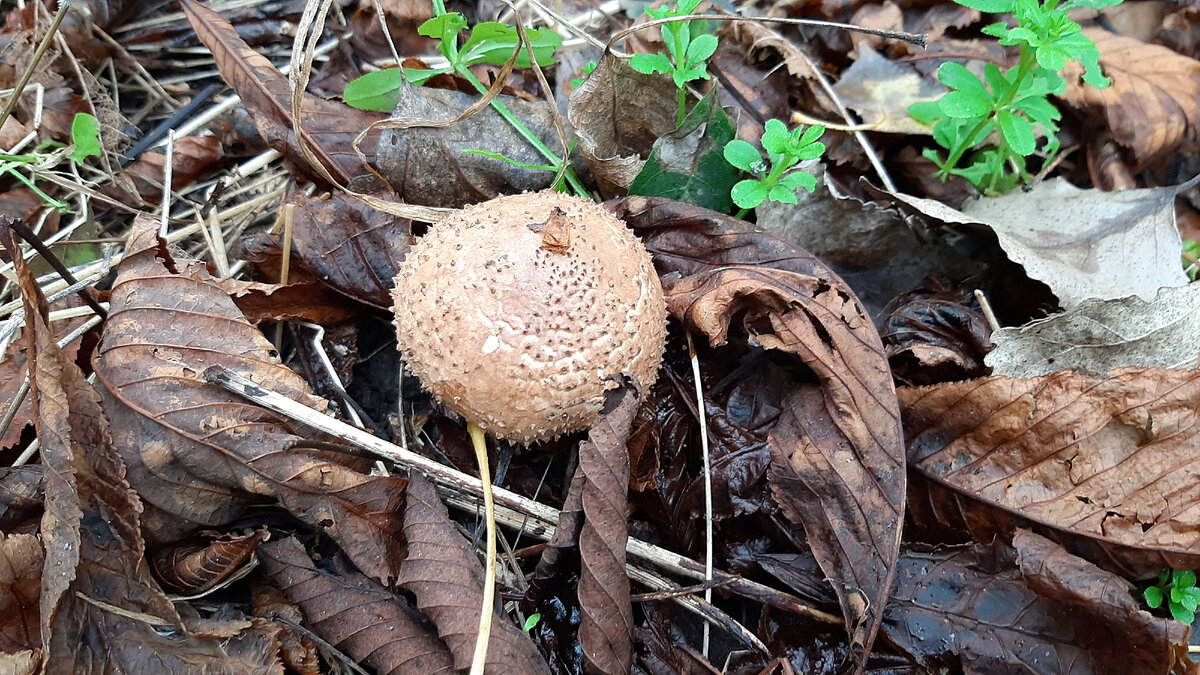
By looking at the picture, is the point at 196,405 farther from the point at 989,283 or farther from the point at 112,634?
the point at 989,283

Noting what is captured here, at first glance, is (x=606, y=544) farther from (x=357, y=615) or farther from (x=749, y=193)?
(x=749, y=193)

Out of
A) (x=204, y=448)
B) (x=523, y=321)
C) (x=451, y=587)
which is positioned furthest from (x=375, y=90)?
(x=451, y=587)

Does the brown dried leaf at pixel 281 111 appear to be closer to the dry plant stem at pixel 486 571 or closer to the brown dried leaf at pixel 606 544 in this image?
the dry plant stem at pixel 486 571

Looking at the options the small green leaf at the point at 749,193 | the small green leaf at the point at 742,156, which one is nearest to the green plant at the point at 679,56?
the small green leaf at the point at 742,156

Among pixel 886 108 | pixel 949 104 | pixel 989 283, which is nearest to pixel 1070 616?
pixel 989 283

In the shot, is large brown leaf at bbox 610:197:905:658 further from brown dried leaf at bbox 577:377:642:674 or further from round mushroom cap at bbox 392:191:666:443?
brown dried leaf at bbox 577:377:642:674

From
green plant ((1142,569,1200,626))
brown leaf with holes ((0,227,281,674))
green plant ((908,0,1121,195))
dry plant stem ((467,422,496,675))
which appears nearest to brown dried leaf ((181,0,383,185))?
brown leaf with holes ((0,227,281,674))

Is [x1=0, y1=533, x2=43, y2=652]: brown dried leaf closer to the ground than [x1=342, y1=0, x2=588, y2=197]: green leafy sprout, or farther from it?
closer to the ground
